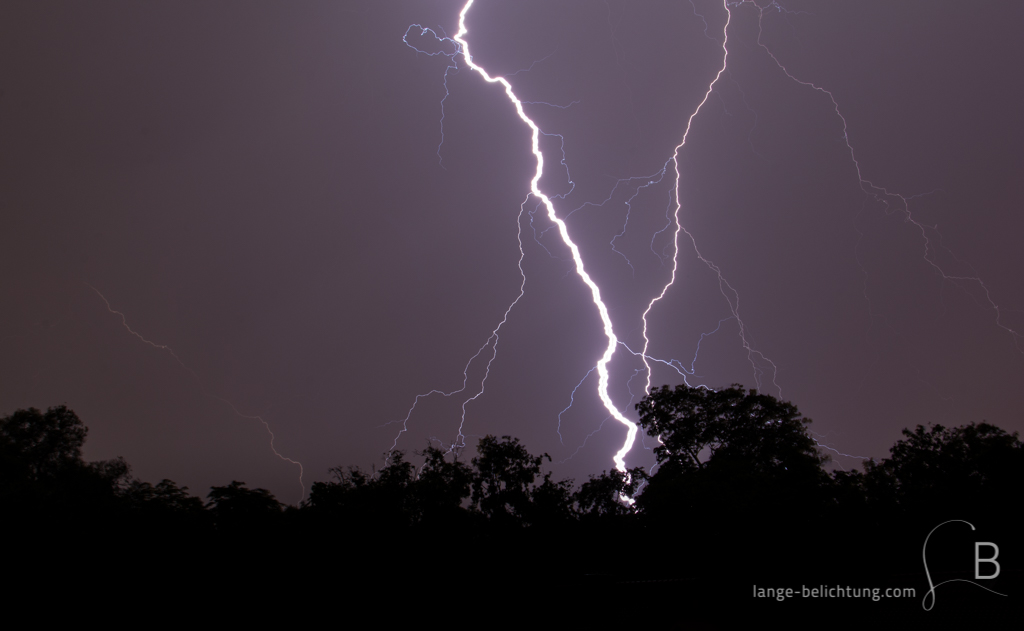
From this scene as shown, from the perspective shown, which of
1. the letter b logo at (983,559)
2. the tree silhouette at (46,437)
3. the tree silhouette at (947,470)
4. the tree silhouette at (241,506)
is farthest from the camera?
the tree silhouette at (46,437)

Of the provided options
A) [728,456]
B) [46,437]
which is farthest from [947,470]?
[46,437]

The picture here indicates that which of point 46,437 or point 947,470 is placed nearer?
point 947,470

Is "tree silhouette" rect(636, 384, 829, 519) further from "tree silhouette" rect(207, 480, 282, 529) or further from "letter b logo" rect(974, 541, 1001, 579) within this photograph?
"tree silhouette" rect(207, 480, 282, 529)

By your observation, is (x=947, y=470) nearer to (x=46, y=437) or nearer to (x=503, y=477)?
(x=503, y=477)

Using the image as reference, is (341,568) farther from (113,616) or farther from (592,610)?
(592,610)

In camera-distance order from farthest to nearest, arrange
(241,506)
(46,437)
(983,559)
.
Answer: (46,437) → (241,506) → (983,559)

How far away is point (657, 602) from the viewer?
17.0 feet

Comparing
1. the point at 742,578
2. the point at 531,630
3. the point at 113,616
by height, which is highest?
the point at 742,578

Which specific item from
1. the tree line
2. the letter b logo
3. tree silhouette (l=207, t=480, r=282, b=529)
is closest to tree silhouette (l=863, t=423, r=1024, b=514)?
the tree line

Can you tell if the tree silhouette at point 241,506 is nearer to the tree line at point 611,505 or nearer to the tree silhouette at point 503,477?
the tree line at point 611,505

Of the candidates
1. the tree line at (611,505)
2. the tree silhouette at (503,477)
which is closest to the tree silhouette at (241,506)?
the tree line at (611,505)

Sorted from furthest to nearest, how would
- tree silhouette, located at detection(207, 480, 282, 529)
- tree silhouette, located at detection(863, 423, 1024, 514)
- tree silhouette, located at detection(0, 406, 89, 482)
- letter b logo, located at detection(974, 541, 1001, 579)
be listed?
tree silhouette, located at detection(0, 406, 89, 482)
tree silhouette, located at detection(863, 423, 1024, 514)
tree silhouette, located at detection(207, 480, 282, 529)
letter b logo, located at detection(974, 541, 1001, 579)

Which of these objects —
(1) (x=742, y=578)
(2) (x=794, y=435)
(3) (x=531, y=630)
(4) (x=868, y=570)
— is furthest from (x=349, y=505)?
(2) (x=794, y=435)

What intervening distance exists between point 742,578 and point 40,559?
719cm
